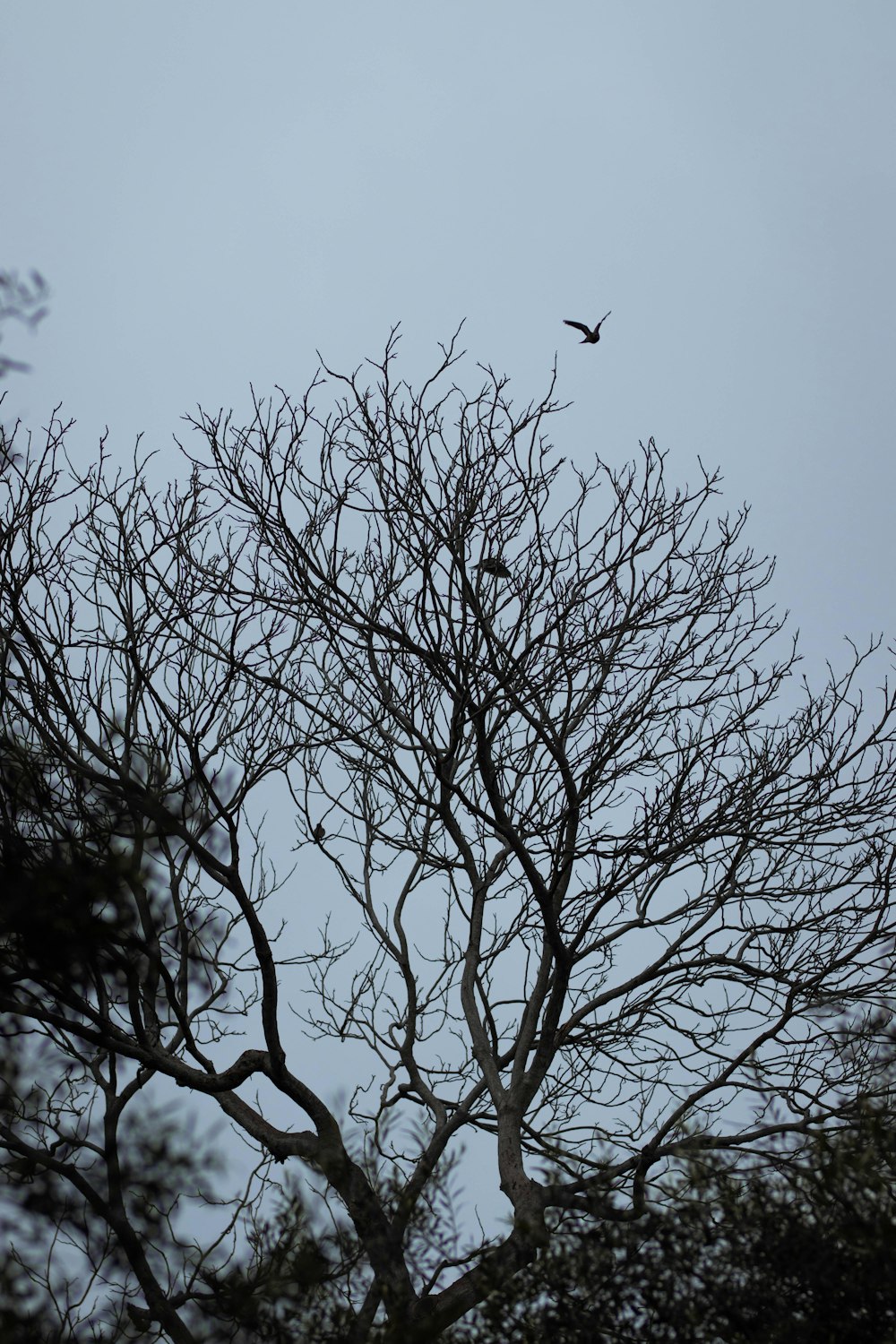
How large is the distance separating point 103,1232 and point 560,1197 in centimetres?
173

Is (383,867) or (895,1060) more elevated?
(383,867)

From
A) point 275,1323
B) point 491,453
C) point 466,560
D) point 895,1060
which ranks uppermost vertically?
point 491,453

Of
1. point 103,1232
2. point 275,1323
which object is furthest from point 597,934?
point 275,1323

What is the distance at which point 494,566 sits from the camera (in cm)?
583

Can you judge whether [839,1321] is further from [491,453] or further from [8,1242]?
[491,453]

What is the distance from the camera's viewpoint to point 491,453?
19.4 ft

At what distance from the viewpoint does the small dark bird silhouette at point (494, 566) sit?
5.83 meters

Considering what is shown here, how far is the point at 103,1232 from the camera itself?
3.99 m

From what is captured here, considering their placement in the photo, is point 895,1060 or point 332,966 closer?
point 895,1060

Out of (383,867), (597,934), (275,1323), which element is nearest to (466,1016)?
(597,934)

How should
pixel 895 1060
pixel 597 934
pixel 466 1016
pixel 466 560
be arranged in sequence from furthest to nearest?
pixel 597 934 < pixel 466 1016 < pixel 466 560 < pixel 895 1060

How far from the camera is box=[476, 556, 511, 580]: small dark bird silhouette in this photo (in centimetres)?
583

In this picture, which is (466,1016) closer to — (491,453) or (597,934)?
(597,934)

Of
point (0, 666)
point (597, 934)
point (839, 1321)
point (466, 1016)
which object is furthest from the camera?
point (597, 934)
